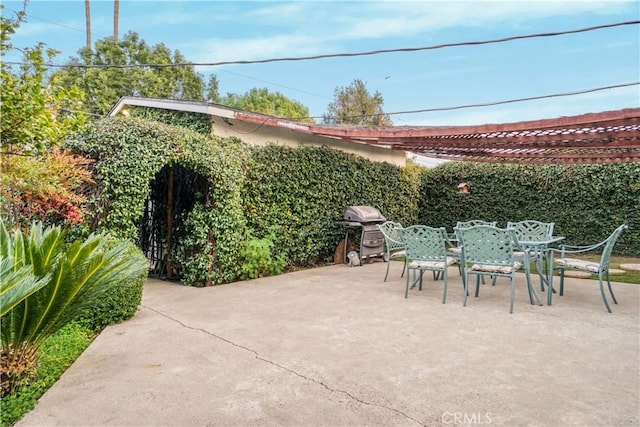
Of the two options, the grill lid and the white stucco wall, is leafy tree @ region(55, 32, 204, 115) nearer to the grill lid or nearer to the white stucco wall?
the white stucco wall

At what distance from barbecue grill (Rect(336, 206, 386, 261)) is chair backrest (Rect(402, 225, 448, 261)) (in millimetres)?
2930

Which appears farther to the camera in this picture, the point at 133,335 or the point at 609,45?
the point at 609,45

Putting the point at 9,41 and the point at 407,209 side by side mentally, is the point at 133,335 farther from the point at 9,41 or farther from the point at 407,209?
the point at 407,209

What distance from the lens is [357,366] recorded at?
9.43 feet

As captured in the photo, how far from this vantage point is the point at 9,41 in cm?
265

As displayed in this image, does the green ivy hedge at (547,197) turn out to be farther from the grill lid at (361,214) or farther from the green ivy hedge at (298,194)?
the grill lid at (361,214)

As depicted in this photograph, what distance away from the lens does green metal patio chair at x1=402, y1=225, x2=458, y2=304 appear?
16.6 feet

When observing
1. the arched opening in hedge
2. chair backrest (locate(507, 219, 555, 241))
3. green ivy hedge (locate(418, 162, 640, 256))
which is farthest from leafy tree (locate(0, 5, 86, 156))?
green ivy hedge (locate(418, 162, 640, 256))

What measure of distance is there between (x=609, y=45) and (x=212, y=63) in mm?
7024

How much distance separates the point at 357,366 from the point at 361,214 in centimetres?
555

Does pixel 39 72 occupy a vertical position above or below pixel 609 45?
below

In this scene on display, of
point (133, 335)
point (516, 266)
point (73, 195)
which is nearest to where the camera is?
point (133, 335)

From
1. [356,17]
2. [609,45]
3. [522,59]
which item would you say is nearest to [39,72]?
[356,17]

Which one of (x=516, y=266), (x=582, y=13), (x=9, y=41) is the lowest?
(x=516, y=266)
